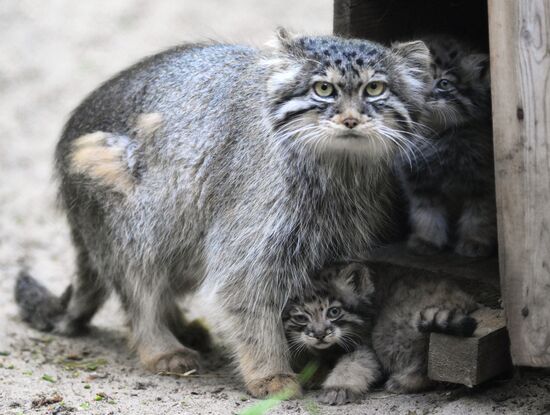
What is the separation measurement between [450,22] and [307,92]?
1962mm

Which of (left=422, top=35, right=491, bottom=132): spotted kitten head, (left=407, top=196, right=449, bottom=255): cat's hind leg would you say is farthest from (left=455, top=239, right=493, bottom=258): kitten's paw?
(left=422, top=35, right=491, bottom=132): spotted kitten head

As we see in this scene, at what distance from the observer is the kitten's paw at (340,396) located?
453cm

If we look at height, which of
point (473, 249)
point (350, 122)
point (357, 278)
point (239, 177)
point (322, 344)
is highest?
point (350, 122)

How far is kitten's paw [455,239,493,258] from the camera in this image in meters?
5.03

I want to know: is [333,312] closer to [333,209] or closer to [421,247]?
[333,209]

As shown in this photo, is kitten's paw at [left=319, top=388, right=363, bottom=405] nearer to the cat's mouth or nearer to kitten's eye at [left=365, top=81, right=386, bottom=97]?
the cat's mouth

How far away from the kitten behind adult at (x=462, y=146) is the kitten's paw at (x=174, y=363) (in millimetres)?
1402

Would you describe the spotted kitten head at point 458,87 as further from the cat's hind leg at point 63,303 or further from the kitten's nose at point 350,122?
the cat's hind leg at point 63,303

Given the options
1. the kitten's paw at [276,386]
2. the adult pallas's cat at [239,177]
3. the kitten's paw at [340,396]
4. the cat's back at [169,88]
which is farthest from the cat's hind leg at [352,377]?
the cat's back at [169,88]

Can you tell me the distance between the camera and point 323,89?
443 cm

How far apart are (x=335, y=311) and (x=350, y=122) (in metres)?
0.99

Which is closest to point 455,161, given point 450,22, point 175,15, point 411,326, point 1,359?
point 411,326

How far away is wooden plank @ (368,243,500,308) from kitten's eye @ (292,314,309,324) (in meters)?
0.47

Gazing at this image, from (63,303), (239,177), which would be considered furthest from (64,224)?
(239,177)
